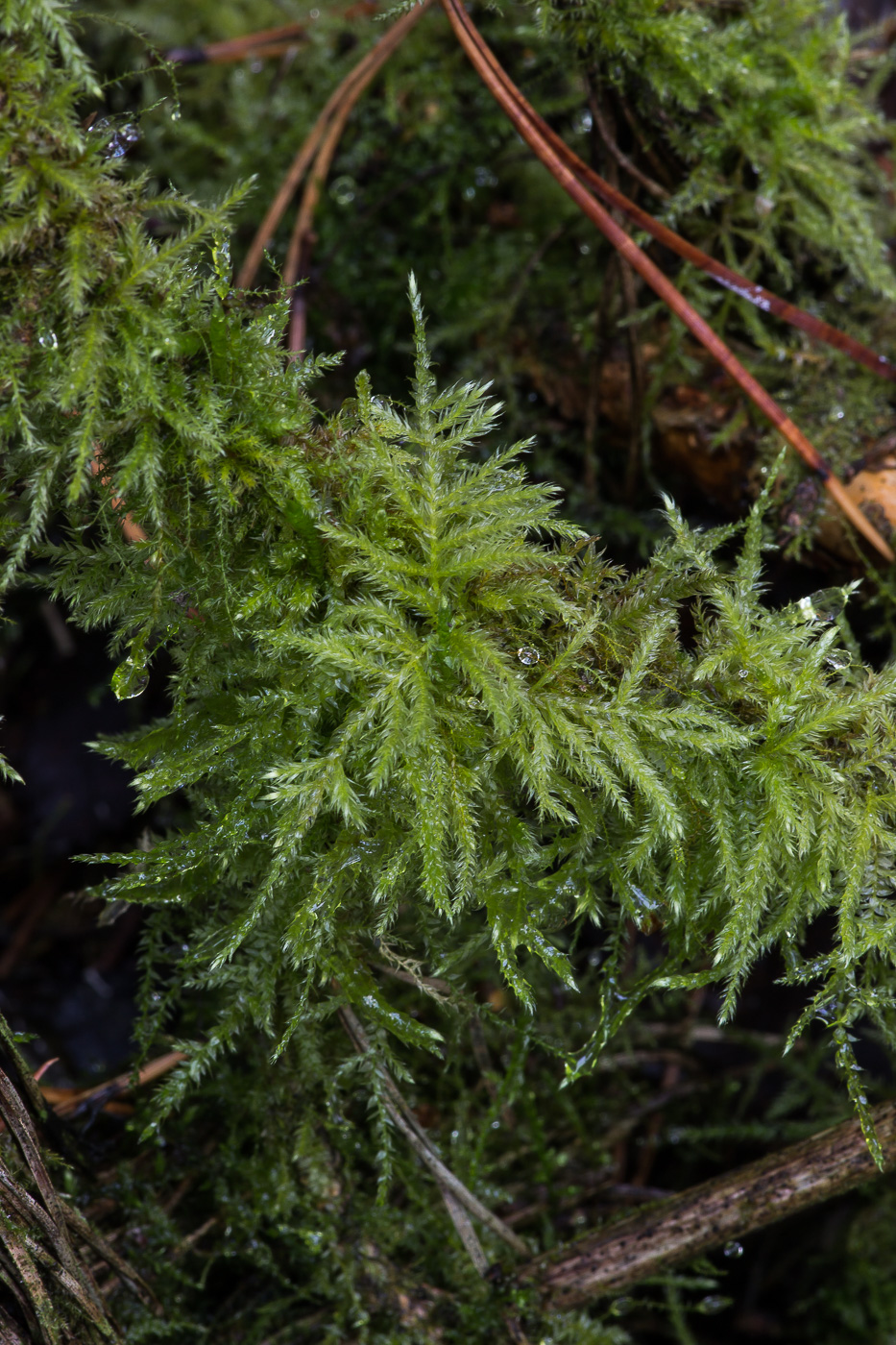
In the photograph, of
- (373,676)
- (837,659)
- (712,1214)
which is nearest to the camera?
(373,676)

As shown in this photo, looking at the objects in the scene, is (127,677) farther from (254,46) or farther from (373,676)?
(254,46)

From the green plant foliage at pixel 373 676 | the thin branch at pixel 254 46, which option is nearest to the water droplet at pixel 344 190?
the thin branch at pixel 254 46

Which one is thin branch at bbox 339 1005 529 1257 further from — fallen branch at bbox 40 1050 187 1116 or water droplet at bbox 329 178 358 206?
water droplet at bbox 329 178 358 206

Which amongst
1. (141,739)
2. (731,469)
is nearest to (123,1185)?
(141,739)

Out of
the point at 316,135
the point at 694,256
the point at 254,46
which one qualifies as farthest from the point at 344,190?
the point at 694,256

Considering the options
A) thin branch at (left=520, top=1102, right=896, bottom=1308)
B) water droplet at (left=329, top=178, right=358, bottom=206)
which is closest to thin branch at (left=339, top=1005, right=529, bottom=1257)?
thin branch at (left=520, top=1102, right=896, bottom=1308)
